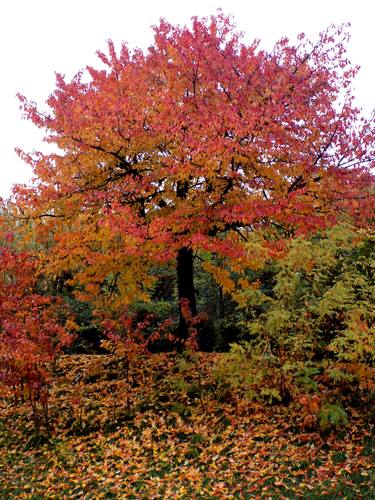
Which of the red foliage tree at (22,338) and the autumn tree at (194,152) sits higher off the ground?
the autumn tree at (194,152)

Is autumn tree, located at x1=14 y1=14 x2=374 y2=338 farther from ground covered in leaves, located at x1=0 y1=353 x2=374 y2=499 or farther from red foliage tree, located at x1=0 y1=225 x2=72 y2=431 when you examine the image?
ground covered in leaves, located at x1=0 y1=353 x2=374 y2=499

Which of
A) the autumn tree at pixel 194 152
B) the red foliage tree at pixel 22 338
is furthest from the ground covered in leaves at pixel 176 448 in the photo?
the autumn tree at pixel 194 152

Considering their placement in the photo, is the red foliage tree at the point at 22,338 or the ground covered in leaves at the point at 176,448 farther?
the red foliage tree at the point at 22,338

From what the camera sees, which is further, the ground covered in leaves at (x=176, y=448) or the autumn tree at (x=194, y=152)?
the autumn tree at (x=194, y=152)

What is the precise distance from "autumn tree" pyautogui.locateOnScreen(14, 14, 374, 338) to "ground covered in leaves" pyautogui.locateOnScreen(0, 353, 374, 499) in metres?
2.17

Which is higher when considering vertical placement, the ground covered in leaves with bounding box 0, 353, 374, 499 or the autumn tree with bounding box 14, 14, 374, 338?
the autumn tree with bounding box 14, 14, 374, 338

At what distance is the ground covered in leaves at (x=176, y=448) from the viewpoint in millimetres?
5570

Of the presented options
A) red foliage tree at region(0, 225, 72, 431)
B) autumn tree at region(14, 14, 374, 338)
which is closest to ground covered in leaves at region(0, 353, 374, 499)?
red foliage tree at region(0, 225, 72, 431)

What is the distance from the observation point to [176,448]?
22.2 ft

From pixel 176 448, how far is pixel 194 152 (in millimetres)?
4761

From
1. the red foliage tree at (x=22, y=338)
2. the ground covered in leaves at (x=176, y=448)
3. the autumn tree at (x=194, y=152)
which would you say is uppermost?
the autumn tree at (x=194, y=152)

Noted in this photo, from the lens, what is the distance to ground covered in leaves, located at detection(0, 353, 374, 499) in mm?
5570

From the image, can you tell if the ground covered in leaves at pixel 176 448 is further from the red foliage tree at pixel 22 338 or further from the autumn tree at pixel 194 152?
the autumn tree at pixel 194 152

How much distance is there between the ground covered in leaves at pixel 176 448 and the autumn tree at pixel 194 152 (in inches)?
85.5
